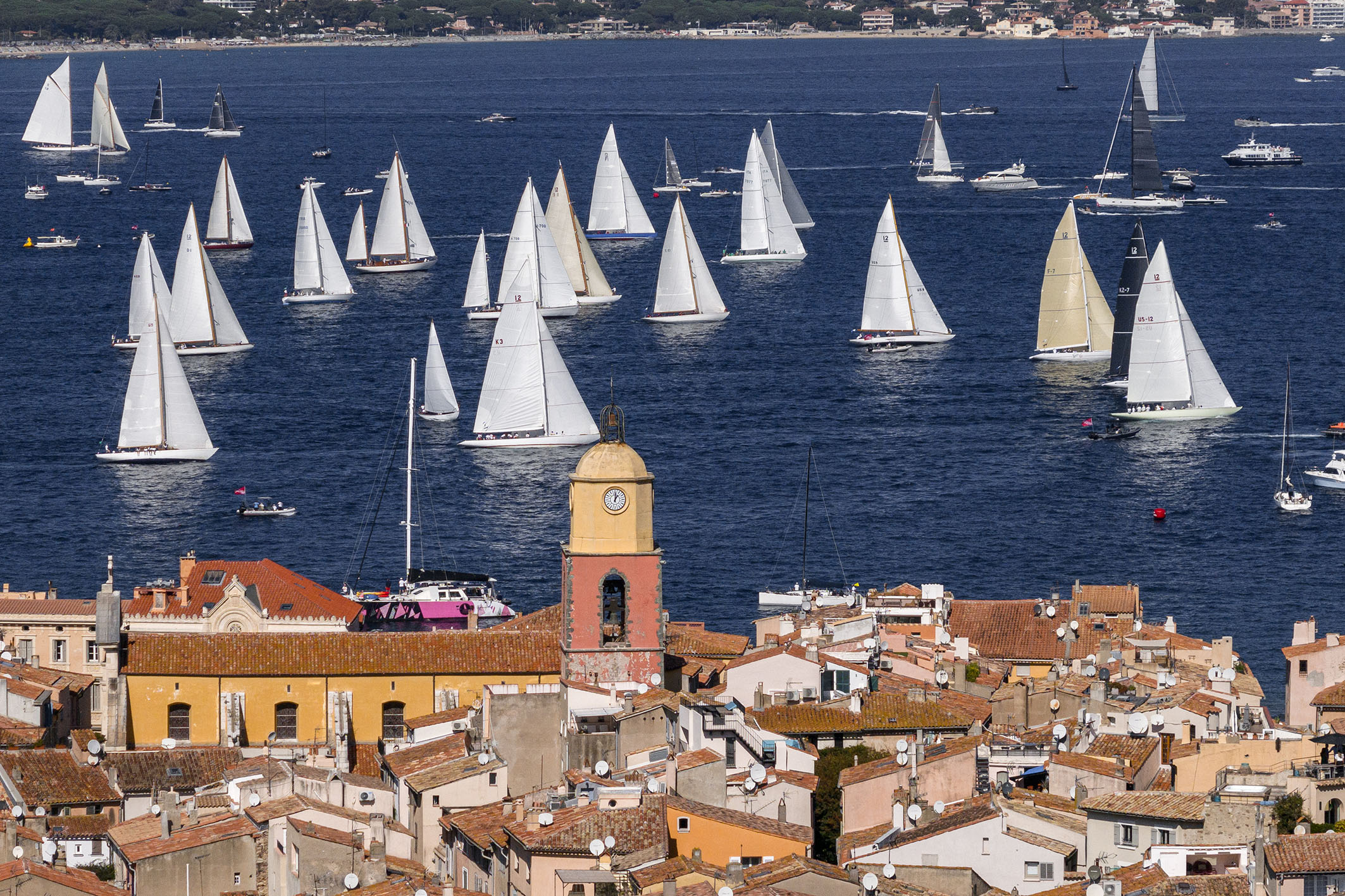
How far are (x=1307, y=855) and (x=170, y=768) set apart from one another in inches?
931

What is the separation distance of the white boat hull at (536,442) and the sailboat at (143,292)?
2243cm

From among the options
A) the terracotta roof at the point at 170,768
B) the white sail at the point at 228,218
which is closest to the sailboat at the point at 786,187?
the white sail at the point at 228,218

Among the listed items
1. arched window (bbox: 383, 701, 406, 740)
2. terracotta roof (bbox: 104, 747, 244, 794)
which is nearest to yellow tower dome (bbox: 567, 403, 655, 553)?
arched window (bbox: 383, 701, 406, 740)

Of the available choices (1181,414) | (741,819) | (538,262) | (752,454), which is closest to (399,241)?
(538,262)

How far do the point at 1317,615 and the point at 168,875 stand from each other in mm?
50087

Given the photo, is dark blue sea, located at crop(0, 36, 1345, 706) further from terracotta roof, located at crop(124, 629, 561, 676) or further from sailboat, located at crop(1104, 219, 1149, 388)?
terracotta roof, located at crop(124, 629, 561, 676)

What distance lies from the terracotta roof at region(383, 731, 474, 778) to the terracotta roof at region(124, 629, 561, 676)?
199 inches

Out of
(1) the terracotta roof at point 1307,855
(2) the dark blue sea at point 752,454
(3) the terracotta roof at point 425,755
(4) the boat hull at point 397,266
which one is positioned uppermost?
(4) the boat hull at point 397,266

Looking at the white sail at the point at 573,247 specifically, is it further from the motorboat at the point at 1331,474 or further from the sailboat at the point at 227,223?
the motorboat at the point at 1331,474

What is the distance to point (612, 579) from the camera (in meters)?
53.4

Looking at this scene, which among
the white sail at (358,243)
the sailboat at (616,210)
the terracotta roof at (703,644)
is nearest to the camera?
the terracotta roof at (703,644)

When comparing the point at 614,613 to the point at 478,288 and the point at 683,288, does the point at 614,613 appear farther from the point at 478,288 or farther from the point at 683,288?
the point at 478,288

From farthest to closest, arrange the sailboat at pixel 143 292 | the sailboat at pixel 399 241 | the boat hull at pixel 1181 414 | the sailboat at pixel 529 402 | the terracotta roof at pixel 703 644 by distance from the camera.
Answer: the sailboat at pixel 399 241, the sailboat at pixel 143 292, the boat hull at pixel 1181 414, the sailboat at pixel 529 402, the terracotta roof at pixel 703 644

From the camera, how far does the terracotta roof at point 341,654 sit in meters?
58.6
